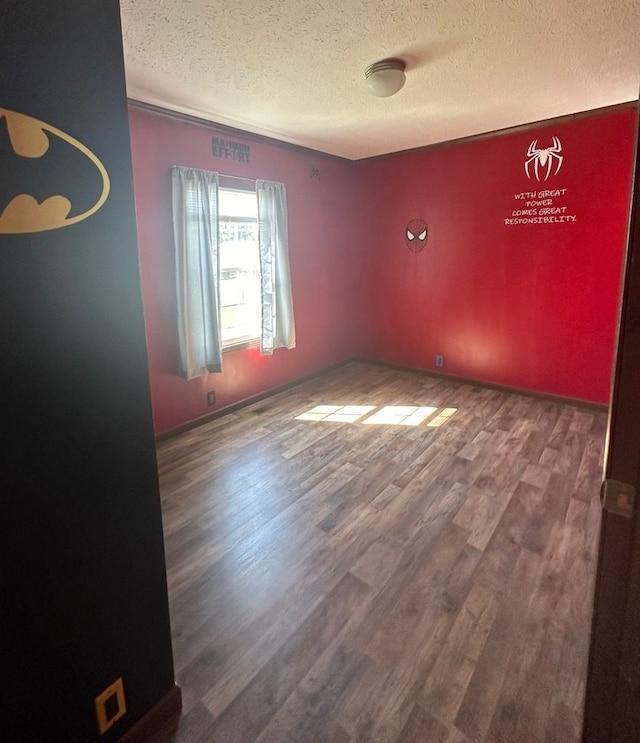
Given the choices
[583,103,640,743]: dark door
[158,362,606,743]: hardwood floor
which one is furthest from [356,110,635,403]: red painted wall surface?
[583,103,640,743]: dark door

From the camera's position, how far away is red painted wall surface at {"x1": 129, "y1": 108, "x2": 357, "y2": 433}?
10.1 feet

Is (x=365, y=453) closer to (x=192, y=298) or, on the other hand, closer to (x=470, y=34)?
(x=192, y=298)

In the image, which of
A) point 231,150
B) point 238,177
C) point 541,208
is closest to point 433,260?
point 541,208

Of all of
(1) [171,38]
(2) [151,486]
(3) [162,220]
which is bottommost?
(2) [151,486]

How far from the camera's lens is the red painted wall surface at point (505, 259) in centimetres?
350

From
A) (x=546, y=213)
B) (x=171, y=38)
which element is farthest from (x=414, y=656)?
(x=546, y=213)

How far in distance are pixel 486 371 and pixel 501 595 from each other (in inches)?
112

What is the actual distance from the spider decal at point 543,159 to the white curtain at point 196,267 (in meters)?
2.68

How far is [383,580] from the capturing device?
1.96m

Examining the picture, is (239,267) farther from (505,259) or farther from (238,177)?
(505,259)

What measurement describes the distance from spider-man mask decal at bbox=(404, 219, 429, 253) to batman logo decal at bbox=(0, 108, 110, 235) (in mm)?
3963

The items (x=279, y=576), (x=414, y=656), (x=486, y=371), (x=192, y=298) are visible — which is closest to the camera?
(x=414, y=656)

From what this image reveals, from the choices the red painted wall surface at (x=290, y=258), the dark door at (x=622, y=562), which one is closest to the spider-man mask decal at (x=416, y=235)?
the red painted wall surface at (x=290, y=258)

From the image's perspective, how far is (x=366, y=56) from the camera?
2.26 metres
